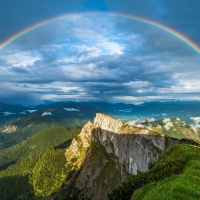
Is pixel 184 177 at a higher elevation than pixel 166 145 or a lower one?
higher

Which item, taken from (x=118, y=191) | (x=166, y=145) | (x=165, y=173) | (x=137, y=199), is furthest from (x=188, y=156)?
(x=166, y=145)

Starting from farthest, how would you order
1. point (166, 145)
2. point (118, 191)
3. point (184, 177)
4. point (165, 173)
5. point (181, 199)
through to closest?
point (166, 145) < point (165, 173) < point (118, 191) < point (184, 177) < point (181, 199)

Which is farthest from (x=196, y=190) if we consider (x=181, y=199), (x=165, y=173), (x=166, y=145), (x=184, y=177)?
(x=166, y=145)

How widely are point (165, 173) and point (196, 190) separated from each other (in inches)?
350

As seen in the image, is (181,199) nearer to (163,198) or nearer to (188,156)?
(163,198)

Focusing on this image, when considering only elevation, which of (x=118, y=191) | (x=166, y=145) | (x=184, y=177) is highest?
(x=184, y=177)

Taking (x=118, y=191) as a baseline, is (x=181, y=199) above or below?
above

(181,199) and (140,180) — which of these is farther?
(140,180)

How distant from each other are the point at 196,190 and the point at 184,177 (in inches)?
190

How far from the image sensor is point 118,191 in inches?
1043

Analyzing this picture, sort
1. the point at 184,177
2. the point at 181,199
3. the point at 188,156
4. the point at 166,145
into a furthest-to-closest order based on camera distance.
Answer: the point at 166,145 → the point at 188,156 → the point at 184,177 → the point at 181,199

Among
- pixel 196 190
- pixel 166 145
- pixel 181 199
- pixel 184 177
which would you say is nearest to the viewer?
pixel 181 199

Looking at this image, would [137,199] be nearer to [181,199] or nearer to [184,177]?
[181,199]

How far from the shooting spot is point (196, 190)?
2000 cm
